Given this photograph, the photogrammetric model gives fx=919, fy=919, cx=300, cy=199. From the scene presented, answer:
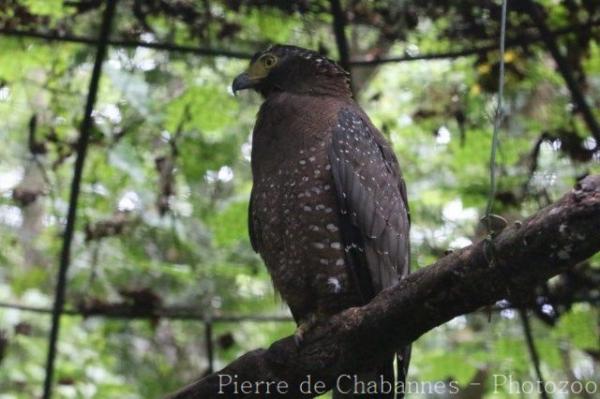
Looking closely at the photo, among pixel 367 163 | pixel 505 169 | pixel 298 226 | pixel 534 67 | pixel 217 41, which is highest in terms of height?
pixel 217 41

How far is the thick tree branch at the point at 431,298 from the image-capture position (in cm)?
235

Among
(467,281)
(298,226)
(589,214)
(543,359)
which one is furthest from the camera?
(543,359)

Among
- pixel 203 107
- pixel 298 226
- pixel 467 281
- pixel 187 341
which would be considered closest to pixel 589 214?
pixel 467 281

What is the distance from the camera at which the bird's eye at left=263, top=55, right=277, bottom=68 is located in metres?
4.41

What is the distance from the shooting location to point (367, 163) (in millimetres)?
4141

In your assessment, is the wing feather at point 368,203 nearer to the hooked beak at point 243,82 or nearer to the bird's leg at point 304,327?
the bird's leg at point 304,327

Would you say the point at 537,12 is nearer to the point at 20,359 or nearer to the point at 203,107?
the point at 203,107

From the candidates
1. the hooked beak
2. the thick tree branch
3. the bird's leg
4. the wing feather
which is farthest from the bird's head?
the thick tree branch

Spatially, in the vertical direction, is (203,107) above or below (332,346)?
above

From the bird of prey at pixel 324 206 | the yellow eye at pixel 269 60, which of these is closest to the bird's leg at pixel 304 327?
the bird of prey at pixel 324 206

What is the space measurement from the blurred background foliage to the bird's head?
489mm

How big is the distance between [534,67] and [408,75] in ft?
4.51

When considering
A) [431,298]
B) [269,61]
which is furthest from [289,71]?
[431,298]

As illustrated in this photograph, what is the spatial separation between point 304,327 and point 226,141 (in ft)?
7.87
